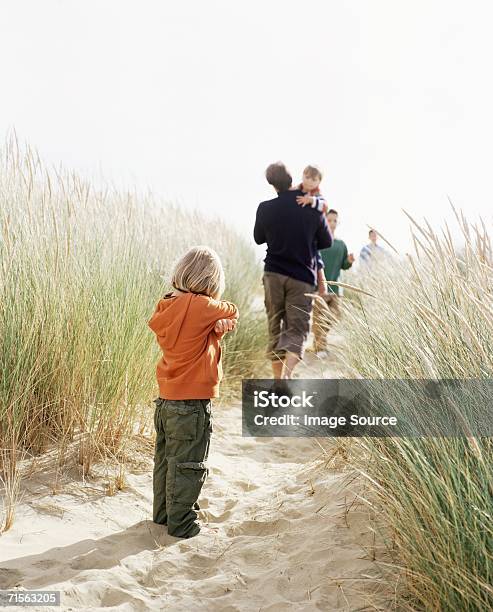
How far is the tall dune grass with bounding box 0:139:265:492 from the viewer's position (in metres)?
3.50

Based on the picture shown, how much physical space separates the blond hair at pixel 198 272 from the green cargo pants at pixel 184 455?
51 cm

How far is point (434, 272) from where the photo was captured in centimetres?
313

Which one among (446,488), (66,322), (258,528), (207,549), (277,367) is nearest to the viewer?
(446,488)

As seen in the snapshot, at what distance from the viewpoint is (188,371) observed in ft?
9.93

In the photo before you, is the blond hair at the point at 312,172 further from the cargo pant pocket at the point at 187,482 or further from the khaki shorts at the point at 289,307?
the cargo pant pocket at the point at 187,482

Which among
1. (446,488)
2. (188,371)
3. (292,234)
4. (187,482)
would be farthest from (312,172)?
(446,488)

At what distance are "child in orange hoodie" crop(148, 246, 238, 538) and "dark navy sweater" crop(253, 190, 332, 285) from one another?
1.95 metres

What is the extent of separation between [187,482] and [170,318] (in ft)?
2.44

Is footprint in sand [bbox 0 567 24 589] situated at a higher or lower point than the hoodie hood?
lower

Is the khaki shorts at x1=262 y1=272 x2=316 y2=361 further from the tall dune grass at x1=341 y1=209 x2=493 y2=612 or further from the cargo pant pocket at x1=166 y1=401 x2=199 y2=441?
the tall dune grass at x1=341 y1=209 x2=493 y2=612

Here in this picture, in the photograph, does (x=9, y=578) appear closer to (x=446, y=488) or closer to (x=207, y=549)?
(x=207, y=549)

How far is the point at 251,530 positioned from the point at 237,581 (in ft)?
1.53

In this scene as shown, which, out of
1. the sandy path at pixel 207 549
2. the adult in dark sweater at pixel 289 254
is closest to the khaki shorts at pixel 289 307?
the adult in dark sweater at pixel 289 254

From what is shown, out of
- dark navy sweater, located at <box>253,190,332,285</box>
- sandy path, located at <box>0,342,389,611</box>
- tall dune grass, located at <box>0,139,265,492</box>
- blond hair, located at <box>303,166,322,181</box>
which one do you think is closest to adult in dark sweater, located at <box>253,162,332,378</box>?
dark navy sweater, located at <box>253,190,332,285</box>
